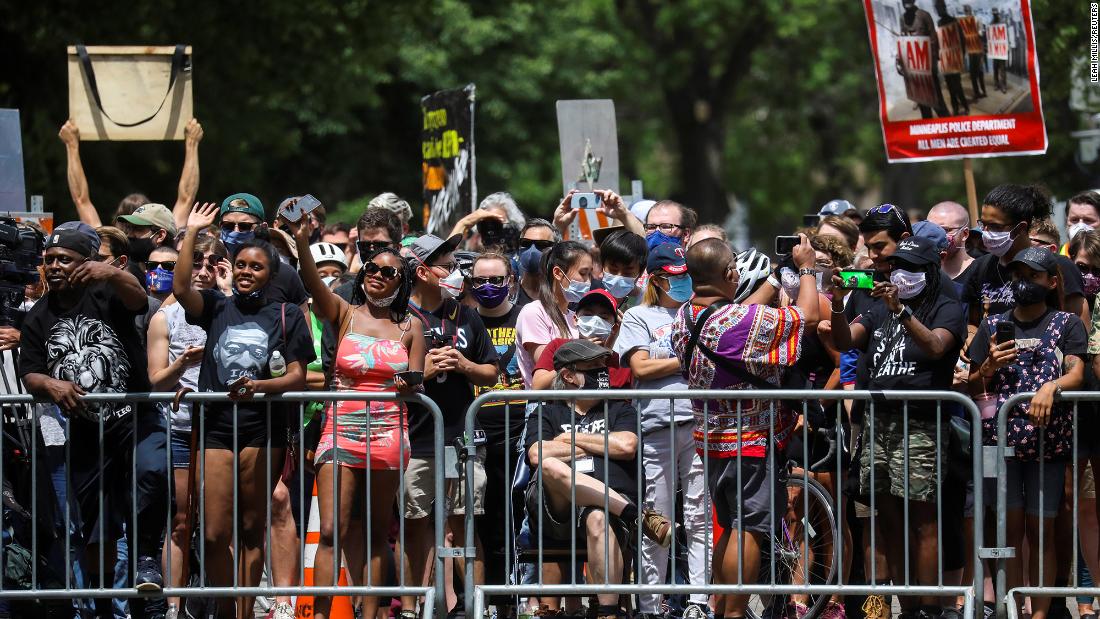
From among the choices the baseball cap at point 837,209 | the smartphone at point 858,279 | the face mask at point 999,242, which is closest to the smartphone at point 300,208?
the smartphone at point 858,279

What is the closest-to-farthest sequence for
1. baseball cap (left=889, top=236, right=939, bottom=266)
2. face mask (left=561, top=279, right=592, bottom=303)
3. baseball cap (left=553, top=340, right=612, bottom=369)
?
baseball cap (left=889, top=236, right=939, bottom=266) → baseball cap (left=553, top=340, right=612, bottom=369) → face mask (left=561, top=279, right=592, bottom=303)

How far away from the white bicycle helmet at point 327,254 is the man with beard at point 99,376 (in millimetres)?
2228

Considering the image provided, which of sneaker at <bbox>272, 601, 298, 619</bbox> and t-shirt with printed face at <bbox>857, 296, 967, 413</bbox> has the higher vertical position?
t-shirt with printed face at <bbox>857, 296, 967, 413</bbox>

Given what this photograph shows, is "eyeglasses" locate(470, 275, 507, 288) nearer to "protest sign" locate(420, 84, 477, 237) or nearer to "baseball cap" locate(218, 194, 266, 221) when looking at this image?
"baseball cap" locate(218, 194, 266, 221)

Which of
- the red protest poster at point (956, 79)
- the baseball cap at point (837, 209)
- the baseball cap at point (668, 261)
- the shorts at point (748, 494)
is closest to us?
the shorts at point (748, 494)

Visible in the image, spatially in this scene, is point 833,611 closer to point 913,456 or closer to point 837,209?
point 913,456

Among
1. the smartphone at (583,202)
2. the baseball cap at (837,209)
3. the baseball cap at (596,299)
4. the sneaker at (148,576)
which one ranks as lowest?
the sneaker at (148,576)

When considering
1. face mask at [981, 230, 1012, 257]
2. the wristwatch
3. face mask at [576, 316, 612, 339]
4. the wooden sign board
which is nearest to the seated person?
face mask at [576, 316, 612, 339]

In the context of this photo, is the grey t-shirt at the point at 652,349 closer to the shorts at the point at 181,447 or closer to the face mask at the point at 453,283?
the face mask at the point at 453,283

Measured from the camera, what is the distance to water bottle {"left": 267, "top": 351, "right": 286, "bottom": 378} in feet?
26.2

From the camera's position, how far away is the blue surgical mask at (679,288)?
8609 millimetres

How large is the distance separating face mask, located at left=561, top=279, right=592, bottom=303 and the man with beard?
A: 2.27 meters

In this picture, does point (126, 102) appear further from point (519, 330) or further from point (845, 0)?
point (845, 0)

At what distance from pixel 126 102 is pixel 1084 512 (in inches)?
284
